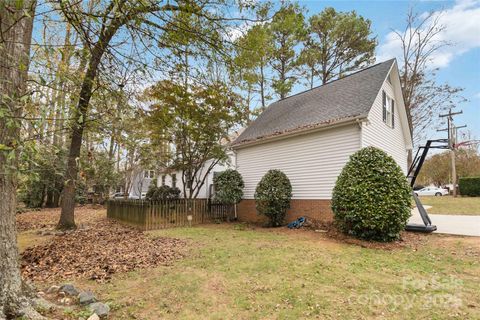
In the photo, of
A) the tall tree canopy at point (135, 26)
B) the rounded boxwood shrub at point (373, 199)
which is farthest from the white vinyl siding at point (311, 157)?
the tall tree canopy at point (135, 26)

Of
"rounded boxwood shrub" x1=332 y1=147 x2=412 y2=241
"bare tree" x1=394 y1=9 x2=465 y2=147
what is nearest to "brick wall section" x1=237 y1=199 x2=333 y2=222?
"rounded boxwood shrub" x1=332 y1=147 x2=412 y2=241

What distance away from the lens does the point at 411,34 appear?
64.6ft

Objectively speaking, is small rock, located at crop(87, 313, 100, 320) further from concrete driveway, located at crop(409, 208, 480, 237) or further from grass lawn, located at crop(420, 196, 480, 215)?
grass lawn, located at crop(420, 196, 480, 215)

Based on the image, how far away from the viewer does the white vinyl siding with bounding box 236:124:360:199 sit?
9.66 meters

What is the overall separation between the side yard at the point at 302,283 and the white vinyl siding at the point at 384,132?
161 inches

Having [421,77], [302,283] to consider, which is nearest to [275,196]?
[302,283]

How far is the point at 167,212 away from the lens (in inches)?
466

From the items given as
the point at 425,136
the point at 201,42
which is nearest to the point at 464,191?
the point at 425,136

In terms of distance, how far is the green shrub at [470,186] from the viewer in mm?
23828

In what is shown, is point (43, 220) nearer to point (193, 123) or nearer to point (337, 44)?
point (193, 123)

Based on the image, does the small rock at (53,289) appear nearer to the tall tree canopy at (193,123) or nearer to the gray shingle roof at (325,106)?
the tall tree canopy at (193,123)

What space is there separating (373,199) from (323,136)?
3496 millimetres

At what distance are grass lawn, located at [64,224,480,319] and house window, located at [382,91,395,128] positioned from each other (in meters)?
6.09

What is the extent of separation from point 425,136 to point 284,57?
41.7ft
